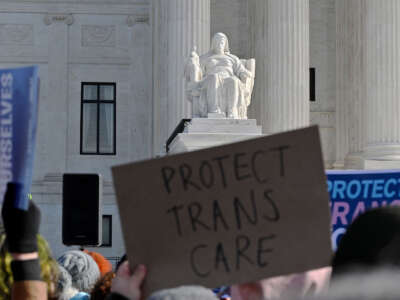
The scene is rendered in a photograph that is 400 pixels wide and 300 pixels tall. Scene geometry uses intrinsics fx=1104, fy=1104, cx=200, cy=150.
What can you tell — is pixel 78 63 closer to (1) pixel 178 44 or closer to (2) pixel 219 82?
(1) pixel 178 44

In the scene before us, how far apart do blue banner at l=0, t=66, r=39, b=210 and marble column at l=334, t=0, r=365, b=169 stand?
3728 centimetres

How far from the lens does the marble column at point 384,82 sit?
1464 inches

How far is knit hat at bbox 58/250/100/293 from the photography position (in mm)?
9156

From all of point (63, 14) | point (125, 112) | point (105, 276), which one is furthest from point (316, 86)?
point (105, 276)

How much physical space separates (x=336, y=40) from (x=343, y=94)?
2.51m

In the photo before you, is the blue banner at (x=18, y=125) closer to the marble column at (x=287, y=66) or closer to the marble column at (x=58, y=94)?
the marble column at (x=287, y=66)

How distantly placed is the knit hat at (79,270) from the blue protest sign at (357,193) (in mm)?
3037

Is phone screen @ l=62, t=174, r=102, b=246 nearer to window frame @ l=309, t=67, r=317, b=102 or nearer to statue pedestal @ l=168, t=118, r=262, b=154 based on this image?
statue pedestal @ l=168, t=118, r=262, b=154

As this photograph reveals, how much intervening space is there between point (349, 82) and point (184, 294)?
41202 mm

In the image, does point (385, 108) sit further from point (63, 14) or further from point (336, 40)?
point (63, 14)

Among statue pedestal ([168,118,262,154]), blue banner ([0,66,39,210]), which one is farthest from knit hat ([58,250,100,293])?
statue pedestal ([168,118,262,154])

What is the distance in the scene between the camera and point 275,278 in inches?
181

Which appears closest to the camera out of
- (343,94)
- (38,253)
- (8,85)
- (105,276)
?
(8,85)

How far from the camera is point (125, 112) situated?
1889 inches
